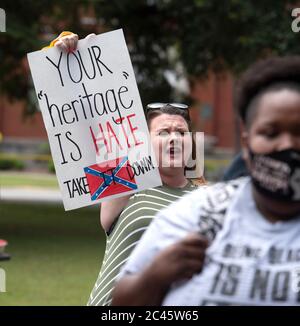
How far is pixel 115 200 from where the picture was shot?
12.3 ft

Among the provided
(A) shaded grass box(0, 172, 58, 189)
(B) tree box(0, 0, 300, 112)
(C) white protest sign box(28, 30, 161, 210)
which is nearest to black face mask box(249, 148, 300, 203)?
(C) white protest sign box(28, 30, 161, 210)

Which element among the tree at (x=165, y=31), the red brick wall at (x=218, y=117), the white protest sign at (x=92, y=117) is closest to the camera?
the white protest sign at (x=92, y=117)

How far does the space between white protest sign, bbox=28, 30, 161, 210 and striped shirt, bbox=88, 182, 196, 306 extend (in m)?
0.63

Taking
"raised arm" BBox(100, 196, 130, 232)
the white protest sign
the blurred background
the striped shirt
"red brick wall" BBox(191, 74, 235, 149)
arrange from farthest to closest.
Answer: "red brick wall" BBox(191, 74, 235, 149), the blurred background, the white protest sign, "raised arm" BBox(100, 196, 130, 232), the striped shirt

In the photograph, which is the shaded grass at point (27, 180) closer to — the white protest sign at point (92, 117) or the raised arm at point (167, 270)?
the white protest sign at point (92, 117)

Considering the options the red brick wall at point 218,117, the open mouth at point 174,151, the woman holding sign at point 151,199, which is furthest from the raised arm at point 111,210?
the red brick wall at point 218,117

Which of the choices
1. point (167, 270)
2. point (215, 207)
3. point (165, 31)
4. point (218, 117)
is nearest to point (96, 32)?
point (165, 31)

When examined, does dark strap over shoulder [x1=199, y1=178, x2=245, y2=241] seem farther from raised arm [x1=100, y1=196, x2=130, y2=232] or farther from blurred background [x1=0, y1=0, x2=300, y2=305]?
blurred background [x1=0, y1=0, x2=300, y2=305]

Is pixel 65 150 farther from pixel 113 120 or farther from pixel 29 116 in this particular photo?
pixel 29 116

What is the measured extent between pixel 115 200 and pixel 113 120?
683 millimetres

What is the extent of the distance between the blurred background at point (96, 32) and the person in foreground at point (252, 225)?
23.1 feet

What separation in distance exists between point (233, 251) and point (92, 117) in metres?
2.45

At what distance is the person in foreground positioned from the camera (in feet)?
6.21

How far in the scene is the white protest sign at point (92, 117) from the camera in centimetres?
416
